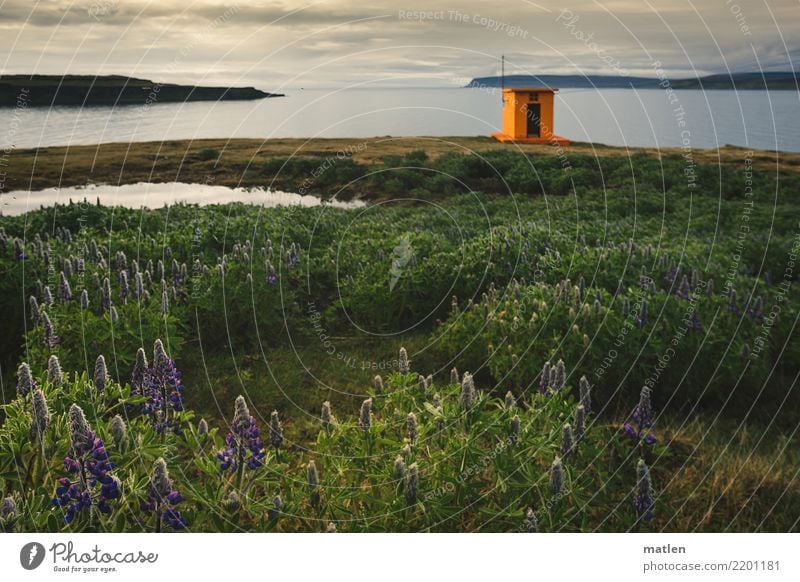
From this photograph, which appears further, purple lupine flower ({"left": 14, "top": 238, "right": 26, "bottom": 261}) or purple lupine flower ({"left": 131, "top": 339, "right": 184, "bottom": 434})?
purple lupine flower ({"left": 14, "top": 238, "right": 26, "bottom": 261})

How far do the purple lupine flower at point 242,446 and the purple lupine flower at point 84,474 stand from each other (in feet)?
2.11

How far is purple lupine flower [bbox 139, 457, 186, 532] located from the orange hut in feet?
31.5

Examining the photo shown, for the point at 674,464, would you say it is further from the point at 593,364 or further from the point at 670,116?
the point at 670,116

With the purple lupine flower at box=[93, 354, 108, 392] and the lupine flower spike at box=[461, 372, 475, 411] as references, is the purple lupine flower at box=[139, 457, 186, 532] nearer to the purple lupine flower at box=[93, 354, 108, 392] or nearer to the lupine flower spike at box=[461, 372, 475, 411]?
the purple lupine flower at box=[93, 354, 108, 392]

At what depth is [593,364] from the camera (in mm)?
6965

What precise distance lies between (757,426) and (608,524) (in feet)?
8.54

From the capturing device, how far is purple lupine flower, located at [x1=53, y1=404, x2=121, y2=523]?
404 centimetres

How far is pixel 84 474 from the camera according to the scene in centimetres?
420

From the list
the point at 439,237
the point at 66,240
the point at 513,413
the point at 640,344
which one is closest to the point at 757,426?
the point at 640,344

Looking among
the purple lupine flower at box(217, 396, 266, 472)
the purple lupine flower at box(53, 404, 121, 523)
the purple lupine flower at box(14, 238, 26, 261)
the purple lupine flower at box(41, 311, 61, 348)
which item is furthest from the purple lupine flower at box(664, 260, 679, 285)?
the purple lupine flower at box(14, 238, 26, 261)

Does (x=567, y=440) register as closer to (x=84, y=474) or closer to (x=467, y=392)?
(x=467, y=392)

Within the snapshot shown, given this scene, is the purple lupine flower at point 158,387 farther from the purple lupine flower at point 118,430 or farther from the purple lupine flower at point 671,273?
the purple lupine flower at point 671,273

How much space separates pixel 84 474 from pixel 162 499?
52cm

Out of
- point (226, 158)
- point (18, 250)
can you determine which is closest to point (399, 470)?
point (18, 250)
